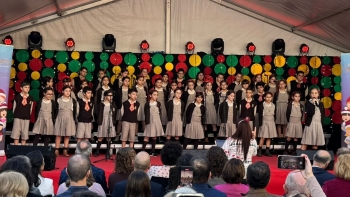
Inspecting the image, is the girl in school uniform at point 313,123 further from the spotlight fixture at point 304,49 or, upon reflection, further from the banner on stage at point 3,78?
the banner on stage at point 3,78

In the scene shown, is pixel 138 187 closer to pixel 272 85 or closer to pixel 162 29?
pixel 272 85

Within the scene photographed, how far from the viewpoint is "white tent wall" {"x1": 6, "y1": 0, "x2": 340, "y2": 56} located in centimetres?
1288

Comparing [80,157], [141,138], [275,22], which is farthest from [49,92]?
[80,157]

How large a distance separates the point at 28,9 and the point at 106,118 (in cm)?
268

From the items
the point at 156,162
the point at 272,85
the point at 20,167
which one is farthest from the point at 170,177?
the point at 272,85

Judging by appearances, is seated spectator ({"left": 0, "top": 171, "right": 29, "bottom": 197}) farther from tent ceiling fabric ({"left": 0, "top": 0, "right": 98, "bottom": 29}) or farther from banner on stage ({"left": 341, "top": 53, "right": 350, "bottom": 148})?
banner on stage ({"left": 341, "top": 53, "right": 350, "bottom": 148})

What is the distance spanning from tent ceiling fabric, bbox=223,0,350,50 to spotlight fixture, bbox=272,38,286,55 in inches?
18.4

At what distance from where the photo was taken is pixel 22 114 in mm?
10477

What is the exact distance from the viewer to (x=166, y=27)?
13.2m

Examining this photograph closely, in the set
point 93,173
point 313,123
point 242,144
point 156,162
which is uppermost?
point 313,123

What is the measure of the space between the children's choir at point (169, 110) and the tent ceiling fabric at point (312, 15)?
108cm

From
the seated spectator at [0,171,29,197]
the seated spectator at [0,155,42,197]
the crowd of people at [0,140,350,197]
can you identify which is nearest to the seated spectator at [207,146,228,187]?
the crowd of people at [0,140,350,197]

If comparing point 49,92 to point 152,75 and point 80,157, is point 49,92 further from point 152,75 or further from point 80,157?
point 80,157

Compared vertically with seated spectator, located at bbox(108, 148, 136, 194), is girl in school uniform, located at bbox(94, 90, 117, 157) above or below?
above
